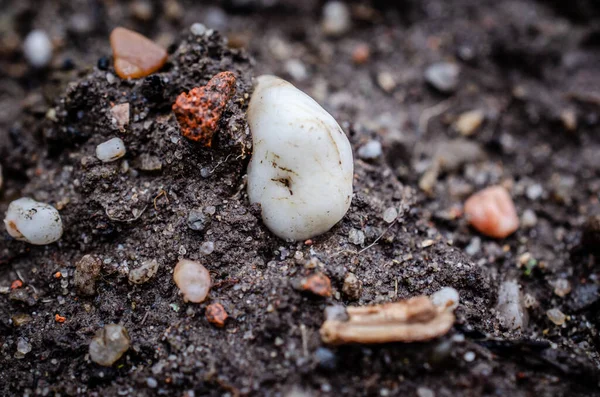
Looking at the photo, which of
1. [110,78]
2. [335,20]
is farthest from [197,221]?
[335,20]

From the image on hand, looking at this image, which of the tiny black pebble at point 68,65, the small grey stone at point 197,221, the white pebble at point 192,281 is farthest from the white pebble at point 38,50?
the white pebble at point 192,281

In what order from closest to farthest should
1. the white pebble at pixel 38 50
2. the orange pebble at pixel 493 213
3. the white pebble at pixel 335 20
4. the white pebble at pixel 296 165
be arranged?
the white pebble at pixel 296 165
the orange pebble at pixel 493 213
the white pebble at pixel 38 50
the white pebble at pixel 335 20

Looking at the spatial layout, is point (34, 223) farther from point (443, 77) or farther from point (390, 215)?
point (443, 77)

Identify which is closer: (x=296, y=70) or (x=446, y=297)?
(x=446, y=297)

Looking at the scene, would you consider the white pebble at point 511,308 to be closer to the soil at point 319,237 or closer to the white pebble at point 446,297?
the soil at point 319,237

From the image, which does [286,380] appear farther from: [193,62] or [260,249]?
[193,62]

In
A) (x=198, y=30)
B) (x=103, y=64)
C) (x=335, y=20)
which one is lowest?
(x=335, y=20)
